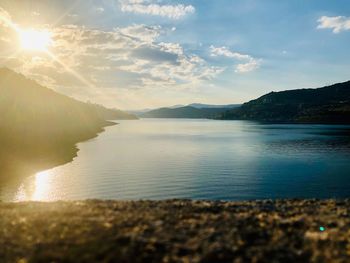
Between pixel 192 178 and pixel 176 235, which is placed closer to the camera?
pixel 176 235

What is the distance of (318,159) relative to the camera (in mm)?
102125

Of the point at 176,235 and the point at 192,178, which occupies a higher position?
the point at 176,235

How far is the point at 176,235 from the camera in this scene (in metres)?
23.0

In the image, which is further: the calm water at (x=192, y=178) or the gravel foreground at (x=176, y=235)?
the calm water at (x=192, y=178)

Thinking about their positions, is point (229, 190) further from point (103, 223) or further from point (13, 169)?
point (13, 169)

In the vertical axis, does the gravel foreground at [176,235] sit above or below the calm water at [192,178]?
above

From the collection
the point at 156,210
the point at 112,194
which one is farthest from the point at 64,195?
the point at 156,210

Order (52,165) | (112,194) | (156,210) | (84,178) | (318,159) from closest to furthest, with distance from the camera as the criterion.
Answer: (156,210), (112,194), (84,178), (52,165), (318,159)

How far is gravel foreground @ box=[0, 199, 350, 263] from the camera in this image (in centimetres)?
2005

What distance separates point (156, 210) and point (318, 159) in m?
84.5

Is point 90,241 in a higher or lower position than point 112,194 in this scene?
higher

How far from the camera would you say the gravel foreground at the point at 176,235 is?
20047 mm

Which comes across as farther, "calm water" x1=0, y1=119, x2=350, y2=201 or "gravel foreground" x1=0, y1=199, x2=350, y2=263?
"calm water" x1=0, y1=119, x2=350, y2=201

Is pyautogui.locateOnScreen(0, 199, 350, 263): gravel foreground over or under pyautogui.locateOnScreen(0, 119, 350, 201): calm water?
over
